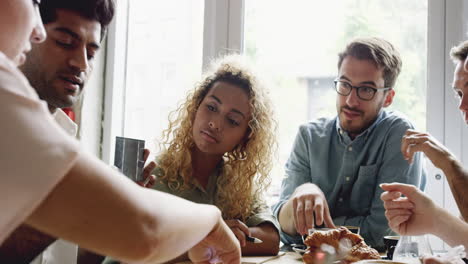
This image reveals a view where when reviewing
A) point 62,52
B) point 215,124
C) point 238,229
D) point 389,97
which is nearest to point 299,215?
point 238,229

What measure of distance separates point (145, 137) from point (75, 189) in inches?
102

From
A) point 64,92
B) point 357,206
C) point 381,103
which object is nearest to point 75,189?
point 64,92

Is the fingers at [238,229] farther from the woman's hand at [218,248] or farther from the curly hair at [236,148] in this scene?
the woman's hand at [218,248]

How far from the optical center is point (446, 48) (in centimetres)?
254

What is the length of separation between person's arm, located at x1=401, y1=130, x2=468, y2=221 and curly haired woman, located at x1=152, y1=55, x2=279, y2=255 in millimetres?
592

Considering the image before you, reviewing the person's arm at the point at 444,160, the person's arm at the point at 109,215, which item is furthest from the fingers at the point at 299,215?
the person's arm at the point at 109,215

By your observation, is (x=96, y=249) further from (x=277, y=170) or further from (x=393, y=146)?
(x=277, y=170)

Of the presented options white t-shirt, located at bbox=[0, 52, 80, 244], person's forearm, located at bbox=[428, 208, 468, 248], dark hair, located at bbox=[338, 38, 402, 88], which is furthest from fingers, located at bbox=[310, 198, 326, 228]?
white t-shirt, located at bbox=[0, 52, 80, 244]

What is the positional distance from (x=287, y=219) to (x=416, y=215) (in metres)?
0.57

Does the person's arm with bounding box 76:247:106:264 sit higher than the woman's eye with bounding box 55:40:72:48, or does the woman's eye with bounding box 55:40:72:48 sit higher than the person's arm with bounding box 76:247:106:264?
the woman's eye with bounding box 55:40:72:48

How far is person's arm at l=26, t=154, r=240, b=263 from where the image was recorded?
494mm

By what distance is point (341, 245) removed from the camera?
1.35 metres

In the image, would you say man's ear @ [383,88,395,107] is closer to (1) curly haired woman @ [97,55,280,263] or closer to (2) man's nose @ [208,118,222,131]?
(1) curly haired woman @ [97,55,280,263]

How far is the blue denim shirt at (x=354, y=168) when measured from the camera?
2117mm
